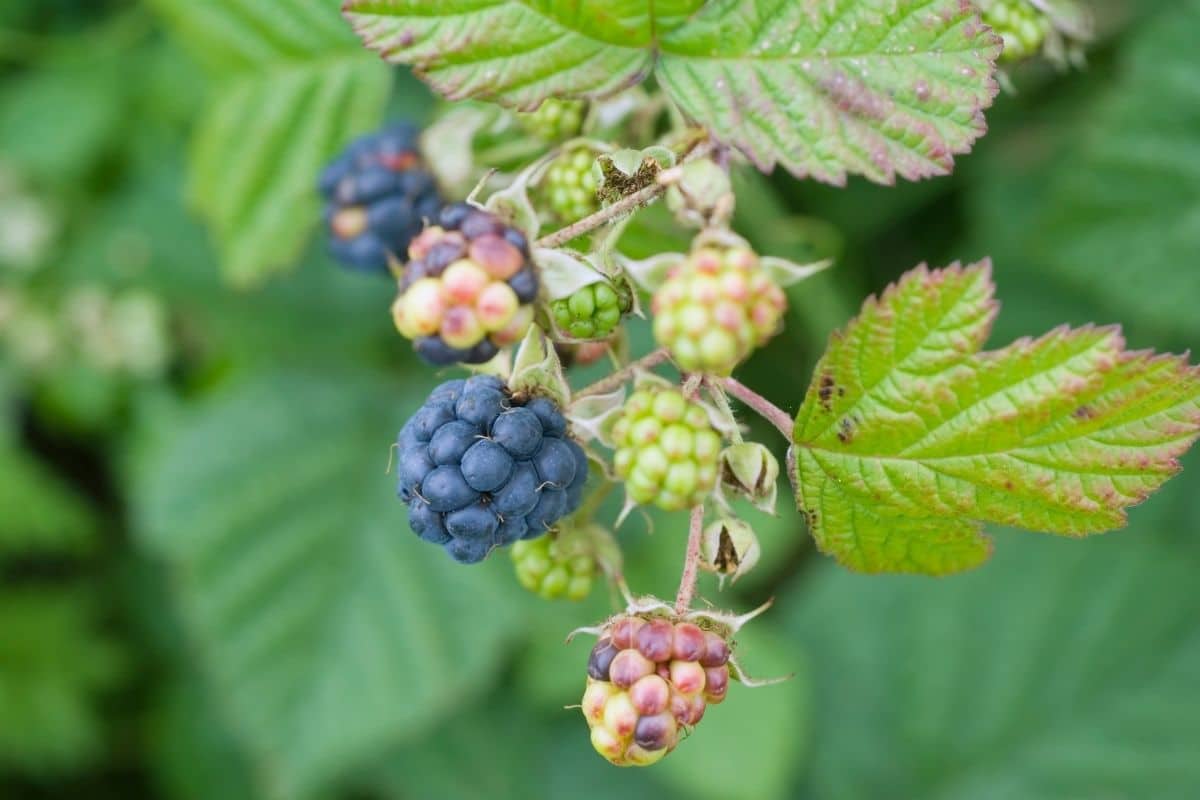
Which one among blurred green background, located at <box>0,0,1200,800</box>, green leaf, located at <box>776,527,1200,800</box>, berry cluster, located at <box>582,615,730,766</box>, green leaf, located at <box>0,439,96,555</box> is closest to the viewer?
berry cluster, located at <box>582,615,730,766</box>

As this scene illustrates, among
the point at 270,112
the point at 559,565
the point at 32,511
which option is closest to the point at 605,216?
the point at 559,565

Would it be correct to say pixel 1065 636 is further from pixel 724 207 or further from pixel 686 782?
pixel 724 207

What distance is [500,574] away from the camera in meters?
2.78

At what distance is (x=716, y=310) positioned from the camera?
1.03 metres

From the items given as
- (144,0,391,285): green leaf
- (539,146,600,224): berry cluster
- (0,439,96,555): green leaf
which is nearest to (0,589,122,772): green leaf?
(0,439,96,555): green leaf

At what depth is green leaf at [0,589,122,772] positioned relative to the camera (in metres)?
3.52

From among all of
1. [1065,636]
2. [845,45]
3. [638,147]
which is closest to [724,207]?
[845,45]

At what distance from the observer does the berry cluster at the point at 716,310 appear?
1024 millimetres

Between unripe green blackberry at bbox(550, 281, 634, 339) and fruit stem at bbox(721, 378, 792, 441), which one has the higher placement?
unripe green blackberry at bbox(550, 281, 634, 339)

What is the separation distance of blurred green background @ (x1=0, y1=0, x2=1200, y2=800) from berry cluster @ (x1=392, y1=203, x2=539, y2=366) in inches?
44.1

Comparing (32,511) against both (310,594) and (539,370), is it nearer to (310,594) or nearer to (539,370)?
(310,594)

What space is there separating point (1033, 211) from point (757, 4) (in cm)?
179

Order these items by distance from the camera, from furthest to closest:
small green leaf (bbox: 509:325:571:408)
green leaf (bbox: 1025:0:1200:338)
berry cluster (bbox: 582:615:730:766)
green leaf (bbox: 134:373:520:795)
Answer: green leaf (bbox: 134:373:520:795)
green leaf (bbox: 1025:0:1200:338)
small green leaf (bbox: 509:325:571:408)
berry cluster (bbox: 582:615:730:766)

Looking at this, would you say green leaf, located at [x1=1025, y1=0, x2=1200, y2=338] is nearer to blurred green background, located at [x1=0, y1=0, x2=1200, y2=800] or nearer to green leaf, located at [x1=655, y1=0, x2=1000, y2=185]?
blurred green background, located at [x1=0, y1=0, x2=1200, y2=800]
